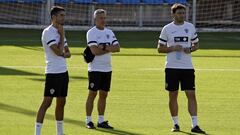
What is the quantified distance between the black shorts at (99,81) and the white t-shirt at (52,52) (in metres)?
1.64

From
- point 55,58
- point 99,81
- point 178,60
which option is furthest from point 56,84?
point 178,60

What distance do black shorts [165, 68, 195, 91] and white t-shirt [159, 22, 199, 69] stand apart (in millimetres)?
83

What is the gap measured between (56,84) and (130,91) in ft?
20.6

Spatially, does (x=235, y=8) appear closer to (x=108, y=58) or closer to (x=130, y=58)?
(x=130, y=58)

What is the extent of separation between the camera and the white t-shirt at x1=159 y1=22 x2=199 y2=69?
1238cm

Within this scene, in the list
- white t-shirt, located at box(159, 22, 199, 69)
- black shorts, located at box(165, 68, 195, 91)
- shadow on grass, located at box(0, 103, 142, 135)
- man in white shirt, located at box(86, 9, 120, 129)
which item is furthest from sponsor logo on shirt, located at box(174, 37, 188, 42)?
shadow on grass, located at box(0, 103, 142, 135)

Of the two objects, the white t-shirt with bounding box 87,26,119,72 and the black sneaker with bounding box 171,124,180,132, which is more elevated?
the white t-shirt with bounding box 87,26,119,72

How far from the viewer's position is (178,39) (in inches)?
489

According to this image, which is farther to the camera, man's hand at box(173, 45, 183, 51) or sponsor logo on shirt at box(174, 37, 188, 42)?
sponsor logo on shirt at box(174, 37, 188, 42)

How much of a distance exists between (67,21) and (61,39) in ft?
87.7

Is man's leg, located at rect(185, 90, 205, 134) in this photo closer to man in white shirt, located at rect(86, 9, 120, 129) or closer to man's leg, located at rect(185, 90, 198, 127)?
man's leg, located at rect(185, 90, 198, 127)

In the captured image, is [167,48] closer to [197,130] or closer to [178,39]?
[178,39]

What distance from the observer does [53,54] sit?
10.9 metres

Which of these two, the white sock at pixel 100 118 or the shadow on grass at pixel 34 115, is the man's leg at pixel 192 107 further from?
the white sock at pixel 100 118
